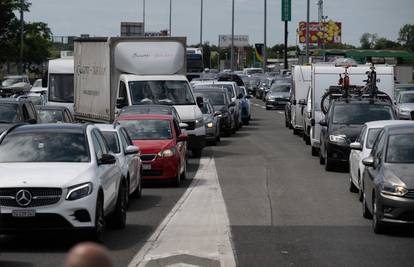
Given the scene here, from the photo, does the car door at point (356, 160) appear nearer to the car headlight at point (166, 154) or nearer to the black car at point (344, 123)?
the car headlight at point (166, 154)

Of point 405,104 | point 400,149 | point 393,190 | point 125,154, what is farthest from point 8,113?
point 405,104

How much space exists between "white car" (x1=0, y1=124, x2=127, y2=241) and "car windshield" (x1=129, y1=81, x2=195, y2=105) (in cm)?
1397

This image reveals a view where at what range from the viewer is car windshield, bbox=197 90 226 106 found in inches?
1458

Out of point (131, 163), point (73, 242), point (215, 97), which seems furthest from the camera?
point (215, 97)

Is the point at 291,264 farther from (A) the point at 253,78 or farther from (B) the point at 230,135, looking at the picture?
(A) the point at 253,78

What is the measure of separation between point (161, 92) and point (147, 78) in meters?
0.57

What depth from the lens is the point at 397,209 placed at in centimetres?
1266

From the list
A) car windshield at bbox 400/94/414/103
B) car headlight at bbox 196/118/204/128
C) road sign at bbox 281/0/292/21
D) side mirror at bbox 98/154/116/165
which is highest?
road sign at bbox 281/0/292/21

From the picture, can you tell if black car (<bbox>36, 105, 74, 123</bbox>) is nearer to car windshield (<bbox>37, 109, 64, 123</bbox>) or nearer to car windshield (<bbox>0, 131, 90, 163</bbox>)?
car windshield (<bbox>37, 109, 64, 123</bbox>)

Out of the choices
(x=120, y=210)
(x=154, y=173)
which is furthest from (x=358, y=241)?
(x=154, y=173)

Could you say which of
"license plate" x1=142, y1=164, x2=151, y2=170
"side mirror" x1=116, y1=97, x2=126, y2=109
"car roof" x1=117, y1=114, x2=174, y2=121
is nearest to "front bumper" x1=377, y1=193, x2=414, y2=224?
"license plate" x1=142, y1=164, x2=151, y2=170

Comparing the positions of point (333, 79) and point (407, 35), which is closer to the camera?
point (333, 79)

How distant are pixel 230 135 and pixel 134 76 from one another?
10.8m

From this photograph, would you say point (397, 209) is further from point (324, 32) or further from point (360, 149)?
point (324, 32)
